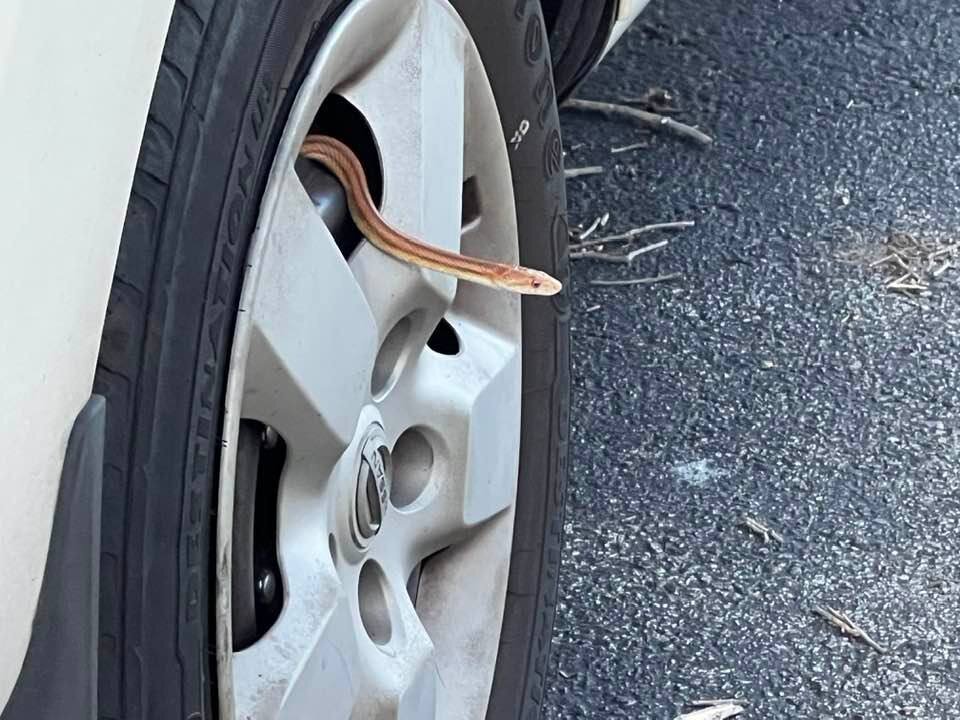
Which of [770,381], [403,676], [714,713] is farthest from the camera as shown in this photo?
[770,381]

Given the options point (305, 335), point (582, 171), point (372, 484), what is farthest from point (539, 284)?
point (582, 171)

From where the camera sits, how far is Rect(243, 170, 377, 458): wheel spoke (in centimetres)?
108

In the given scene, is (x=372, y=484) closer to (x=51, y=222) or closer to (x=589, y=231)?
(x=51, y=222)

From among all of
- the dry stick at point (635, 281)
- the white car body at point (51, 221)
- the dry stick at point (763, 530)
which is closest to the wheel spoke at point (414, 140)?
the white car body at point (51, 221)

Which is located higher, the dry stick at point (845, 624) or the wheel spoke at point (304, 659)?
the wheel spoke at point (304, 659)

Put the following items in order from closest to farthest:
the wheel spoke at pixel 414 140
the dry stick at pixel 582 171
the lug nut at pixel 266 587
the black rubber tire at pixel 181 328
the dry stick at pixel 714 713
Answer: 1. the black rubber tire at pixel 181 328
2. the lug nut at pixel 266 587
3. the wheel spoke at pixel 414 140
4. the dry stick at pixel 714 713
5. the dry stick at pixel 582 171

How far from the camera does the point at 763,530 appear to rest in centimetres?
220

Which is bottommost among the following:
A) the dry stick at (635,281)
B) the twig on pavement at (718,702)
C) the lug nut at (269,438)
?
the twig on pavement at (718,702)

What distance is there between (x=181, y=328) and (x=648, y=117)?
2.08m

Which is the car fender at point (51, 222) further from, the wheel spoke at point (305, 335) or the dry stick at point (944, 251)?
the dry stick at point (944, 251)

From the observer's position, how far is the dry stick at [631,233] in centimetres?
266

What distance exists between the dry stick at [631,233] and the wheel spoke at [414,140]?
126cm

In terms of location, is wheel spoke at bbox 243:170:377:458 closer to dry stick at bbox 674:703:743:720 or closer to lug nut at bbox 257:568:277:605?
lug nut at bbox 257:568:277:605

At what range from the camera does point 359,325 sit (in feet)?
4.01
